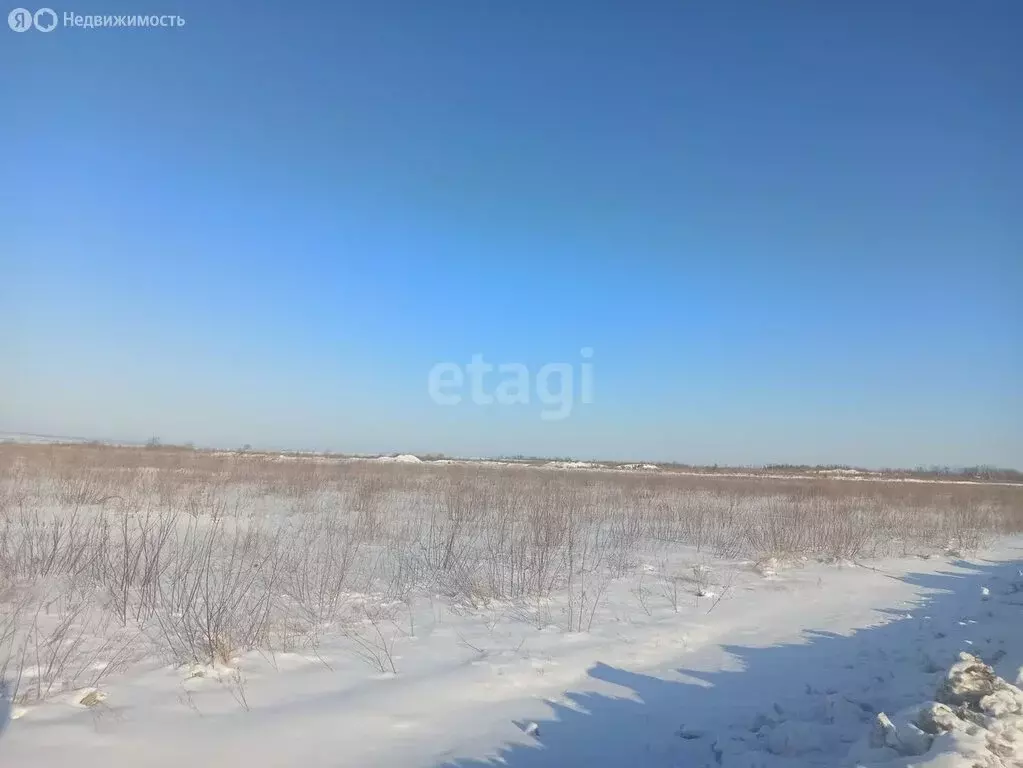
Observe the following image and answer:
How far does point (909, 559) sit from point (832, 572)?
3.23 m

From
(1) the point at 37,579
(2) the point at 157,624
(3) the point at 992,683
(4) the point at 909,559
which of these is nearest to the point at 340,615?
(2) the point at 157,624

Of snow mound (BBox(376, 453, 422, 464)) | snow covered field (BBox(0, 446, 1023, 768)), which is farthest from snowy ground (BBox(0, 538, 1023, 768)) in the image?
snow mound (BBox(376, 453, 422, 464))

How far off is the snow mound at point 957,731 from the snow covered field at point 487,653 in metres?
0.01

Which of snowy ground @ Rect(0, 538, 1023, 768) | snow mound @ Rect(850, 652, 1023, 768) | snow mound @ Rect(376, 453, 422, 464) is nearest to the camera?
snow mound @ Rect(850, 652, 1023, 768)

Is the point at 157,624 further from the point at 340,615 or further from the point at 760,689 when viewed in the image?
the point at 760,689

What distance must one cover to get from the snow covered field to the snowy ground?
20 mm

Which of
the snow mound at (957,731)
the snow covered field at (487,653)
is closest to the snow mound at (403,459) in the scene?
the snow covered field at (487,653)

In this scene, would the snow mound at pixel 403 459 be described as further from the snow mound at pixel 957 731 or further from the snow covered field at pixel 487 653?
the snow mound at pixel 957 731

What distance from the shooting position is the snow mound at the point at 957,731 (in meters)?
3.05

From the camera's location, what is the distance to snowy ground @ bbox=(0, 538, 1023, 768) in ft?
12.1

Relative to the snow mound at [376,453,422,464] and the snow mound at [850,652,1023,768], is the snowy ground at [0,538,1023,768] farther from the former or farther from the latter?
the snow mound at [376,453,422,464]

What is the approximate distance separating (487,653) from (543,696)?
2.95 feet

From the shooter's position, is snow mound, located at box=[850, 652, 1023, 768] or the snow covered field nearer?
snow mound, located at box=[850, 652, 1023, 768]

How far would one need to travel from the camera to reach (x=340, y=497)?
17.2 meters
